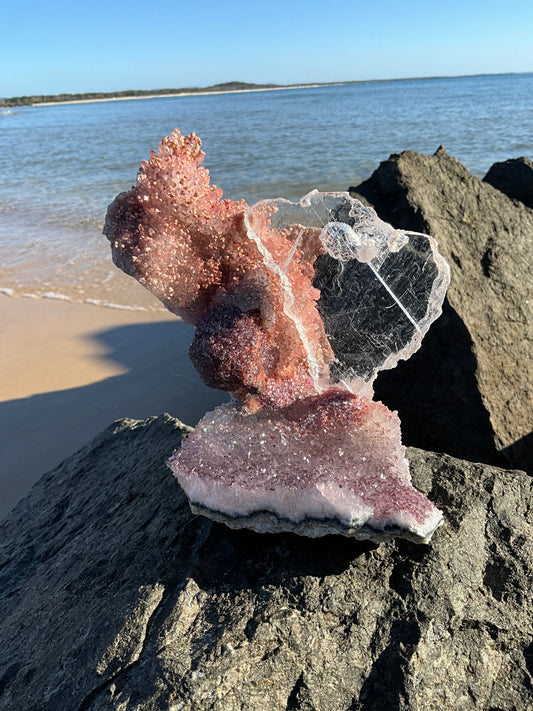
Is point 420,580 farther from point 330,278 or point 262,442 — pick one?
point 330,278

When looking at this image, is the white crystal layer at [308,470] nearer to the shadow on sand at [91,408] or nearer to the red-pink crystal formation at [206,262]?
the red-pink crystal formation at [206,262]

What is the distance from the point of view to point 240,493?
1361 mm

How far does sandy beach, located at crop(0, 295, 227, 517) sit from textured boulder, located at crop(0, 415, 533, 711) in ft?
5.69

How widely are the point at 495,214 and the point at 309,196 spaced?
74.1 inches

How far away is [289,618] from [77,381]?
3.21 meters

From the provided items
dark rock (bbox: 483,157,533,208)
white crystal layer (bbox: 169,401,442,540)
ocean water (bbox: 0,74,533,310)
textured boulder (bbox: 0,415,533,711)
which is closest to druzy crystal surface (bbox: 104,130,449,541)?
white crystal layer (bbox: 169,401,442,540)

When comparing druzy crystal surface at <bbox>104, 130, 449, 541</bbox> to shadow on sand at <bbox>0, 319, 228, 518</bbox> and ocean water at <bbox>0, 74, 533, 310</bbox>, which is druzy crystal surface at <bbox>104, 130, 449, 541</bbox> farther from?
ocean water at <bbox>0, 74, 533, 310</bbox>

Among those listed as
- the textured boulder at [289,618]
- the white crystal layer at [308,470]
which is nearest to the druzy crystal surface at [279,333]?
the white crystal layer at [308,470]

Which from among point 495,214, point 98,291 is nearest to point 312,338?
point 495,214

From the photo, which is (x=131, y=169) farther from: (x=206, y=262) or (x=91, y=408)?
(x=206, y=262)

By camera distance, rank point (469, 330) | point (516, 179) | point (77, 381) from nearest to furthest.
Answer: point (469, 330) < point (516, 179) < point (77, 381)

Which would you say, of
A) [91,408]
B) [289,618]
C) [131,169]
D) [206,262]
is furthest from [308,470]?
[131,169]

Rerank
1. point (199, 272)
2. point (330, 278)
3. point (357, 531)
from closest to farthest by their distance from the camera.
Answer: point (357, 531), point (199, 272), point (330, 278)

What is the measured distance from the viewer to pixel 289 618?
4.30 feet
